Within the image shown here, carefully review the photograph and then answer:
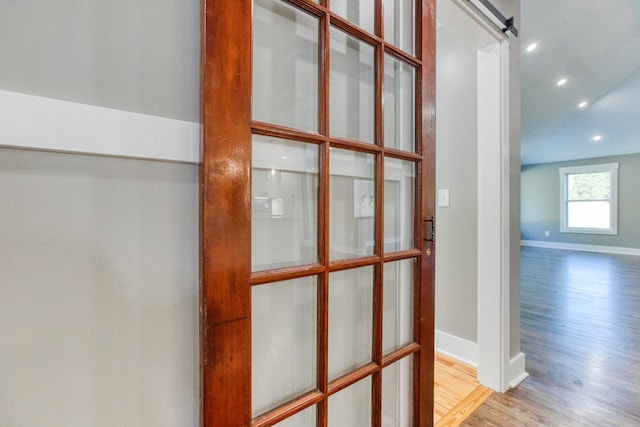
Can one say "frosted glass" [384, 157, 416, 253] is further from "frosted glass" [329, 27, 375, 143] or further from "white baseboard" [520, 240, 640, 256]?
"white baseboard" [520, 240, 640, 256]

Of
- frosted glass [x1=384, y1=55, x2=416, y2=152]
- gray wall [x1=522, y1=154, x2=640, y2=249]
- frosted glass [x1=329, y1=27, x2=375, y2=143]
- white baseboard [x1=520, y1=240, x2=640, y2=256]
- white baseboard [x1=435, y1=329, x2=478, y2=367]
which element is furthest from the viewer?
white baseboard [x1=520, y1=240, x2=640, y2=256]

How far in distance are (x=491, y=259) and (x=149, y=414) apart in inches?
70.5

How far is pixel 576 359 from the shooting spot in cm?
209

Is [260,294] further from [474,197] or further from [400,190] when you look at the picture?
[474,197]

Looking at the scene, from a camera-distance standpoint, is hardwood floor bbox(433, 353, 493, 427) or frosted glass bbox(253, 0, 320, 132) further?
hardwood floor bbox(433, 353, 493, 427)

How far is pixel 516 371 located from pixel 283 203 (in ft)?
6.29

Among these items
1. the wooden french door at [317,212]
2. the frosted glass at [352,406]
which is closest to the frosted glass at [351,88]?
the wooden french door at [317,212]

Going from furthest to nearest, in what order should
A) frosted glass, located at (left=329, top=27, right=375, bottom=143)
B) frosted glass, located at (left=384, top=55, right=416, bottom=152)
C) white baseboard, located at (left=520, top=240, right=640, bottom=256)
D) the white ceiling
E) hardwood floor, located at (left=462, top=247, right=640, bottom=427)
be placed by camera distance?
1. white baseboard, located at (left=520, top=240, right=640, bottom=256)
2. the white ceiling
3. hardwood floor, located at (left=462, top=247, right=640, bottom=427)
4. frosted glass, located at (left=384, top=55, right=416, bottom=152)
5. frosted glass, located at (left=329, top=27, right=375, bottom=143)

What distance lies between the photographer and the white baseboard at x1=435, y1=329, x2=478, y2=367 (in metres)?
2.06

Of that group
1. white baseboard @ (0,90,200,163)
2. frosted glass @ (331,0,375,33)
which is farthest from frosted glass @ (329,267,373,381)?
frosted glass @ (331,0,375,33)

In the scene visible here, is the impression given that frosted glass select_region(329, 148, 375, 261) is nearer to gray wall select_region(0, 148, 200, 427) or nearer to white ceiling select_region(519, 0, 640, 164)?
gray wall select_region(0, 148, 200, 427)

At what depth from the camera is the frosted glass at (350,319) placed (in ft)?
3.13

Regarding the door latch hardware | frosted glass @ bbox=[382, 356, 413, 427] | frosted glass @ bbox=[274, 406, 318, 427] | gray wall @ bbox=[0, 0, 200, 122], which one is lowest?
frosted glass @ bbox=[382, 356, 413, 427]

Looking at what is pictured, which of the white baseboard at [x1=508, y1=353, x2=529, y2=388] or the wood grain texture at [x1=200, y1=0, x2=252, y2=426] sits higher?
the wood grain texture at [x1=200, y1=0, x2=252, y2=426]
